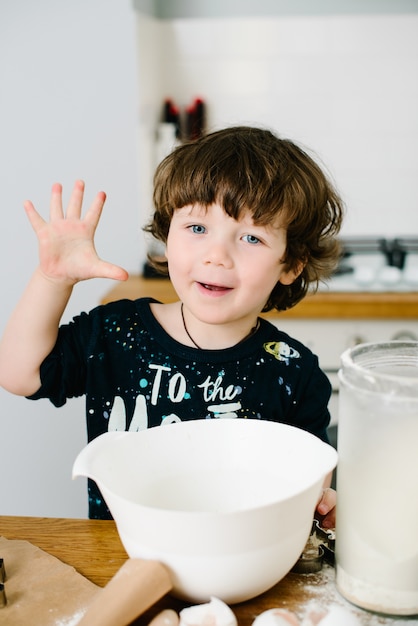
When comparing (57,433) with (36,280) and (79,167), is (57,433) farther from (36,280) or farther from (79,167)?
(36,280)

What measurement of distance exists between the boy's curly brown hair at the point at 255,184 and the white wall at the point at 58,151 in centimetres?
92

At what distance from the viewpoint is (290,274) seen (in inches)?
46.8

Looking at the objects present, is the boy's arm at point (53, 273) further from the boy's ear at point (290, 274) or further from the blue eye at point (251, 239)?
the boy's ear at point (290, 274)

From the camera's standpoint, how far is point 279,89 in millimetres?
2463

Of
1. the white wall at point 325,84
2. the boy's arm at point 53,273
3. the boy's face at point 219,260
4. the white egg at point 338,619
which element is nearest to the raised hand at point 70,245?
the boy's arm at point 53,273

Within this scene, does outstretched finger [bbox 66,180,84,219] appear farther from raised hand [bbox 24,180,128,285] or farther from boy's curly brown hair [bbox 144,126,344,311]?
boy's curly brown hair [bbox 144,126,344,311]

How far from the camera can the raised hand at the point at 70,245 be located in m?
0.91

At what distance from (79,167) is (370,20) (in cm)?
114

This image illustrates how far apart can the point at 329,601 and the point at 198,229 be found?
21.8 inches

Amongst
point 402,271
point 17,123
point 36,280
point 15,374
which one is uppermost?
point 17,123

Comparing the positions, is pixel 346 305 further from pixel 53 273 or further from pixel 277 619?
pixel 277 619

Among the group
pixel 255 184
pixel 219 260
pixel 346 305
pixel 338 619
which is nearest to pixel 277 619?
pixel 338 619

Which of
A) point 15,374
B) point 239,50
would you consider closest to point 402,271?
point 239,50

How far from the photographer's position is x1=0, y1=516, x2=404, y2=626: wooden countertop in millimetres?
662
